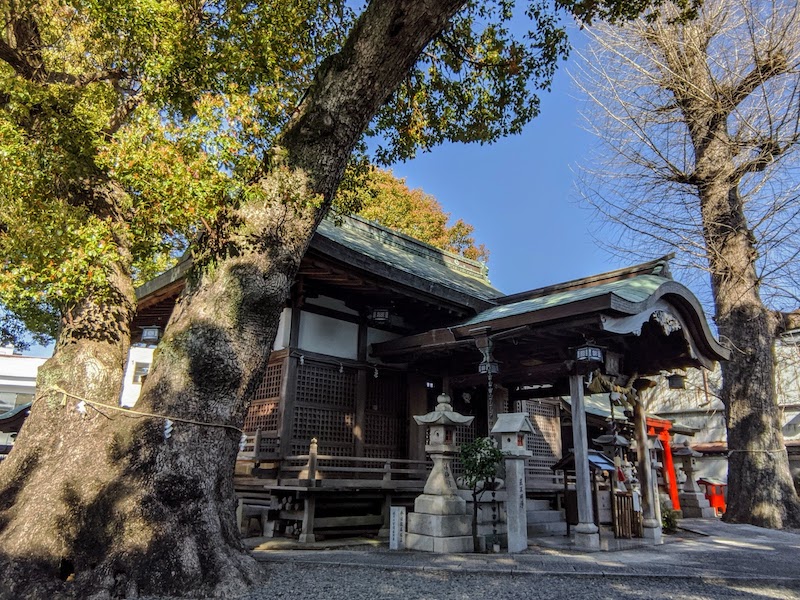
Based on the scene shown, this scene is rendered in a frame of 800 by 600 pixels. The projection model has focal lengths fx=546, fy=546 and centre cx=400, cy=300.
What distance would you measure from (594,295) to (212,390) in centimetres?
519

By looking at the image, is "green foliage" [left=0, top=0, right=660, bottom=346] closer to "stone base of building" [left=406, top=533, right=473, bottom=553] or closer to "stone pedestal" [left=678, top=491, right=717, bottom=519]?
"stone base of building" [left=406, top=533, right=473, bottom=553]

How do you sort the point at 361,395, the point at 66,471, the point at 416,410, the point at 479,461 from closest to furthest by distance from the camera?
the point at 66,471
the point at 479,461
the point at 361,395
the point at 416,410

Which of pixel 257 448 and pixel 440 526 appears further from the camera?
pixel 257 448

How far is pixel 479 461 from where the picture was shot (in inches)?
303

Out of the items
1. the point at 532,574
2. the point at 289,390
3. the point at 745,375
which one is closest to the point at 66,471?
the point at 289,390

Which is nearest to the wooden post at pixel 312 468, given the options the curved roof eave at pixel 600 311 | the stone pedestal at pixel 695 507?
the curved roof eave at pixel 600 311

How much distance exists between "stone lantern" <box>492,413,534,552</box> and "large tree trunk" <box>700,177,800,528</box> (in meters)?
7.11

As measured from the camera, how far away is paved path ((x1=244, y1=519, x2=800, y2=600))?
16.5ft

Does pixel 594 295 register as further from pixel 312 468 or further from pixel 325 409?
pixel 325 409

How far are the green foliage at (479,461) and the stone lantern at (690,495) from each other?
10.5 metres

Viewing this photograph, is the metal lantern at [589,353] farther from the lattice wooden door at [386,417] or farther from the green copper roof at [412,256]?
the lattice wooden door at [386,417]

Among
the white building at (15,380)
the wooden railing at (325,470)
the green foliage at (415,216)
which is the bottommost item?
the wooden railing at (325,470)

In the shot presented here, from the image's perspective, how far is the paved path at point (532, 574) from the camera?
16.5 feet

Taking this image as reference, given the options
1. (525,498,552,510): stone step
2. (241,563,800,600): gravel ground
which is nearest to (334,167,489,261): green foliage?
(525,498,552,510): stone step
